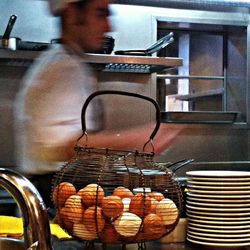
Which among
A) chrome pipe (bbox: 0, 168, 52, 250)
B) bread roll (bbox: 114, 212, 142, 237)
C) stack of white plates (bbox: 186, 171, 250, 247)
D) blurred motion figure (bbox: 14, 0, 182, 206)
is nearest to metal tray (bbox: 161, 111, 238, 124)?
blurred motion figure (bbox: 14, 0, 182, 206)

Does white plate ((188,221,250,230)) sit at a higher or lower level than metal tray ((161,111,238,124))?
lower

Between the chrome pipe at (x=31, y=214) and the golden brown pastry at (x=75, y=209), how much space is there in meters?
0.71

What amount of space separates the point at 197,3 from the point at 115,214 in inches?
96.1

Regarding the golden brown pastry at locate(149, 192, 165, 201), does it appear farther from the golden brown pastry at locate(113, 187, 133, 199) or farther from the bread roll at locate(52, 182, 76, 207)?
the bread roll at locate(52, 182, 76, 207)

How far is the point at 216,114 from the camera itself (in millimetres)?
3434

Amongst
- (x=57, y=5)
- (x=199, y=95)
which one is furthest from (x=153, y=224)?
(x=199, y=95)

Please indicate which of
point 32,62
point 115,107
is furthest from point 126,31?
point 32,62

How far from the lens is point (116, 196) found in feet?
4.18

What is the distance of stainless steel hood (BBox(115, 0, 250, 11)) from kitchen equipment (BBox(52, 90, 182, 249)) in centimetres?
203

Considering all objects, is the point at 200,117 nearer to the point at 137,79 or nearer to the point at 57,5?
the point at 137,79

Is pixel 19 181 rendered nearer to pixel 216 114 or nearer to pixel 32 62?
pixel 32 62

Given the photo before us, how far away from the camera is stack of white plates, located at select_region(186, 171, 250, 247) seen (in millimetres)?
1438

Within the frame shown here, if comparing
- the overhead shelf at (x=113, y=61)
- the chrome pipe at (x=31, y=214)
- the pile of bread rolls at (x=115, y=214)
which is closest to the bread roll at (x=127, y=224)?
the pile of bread rolls at (x=115, y=214)

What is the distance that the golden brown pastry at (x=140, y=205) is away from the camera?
1.26 meters
